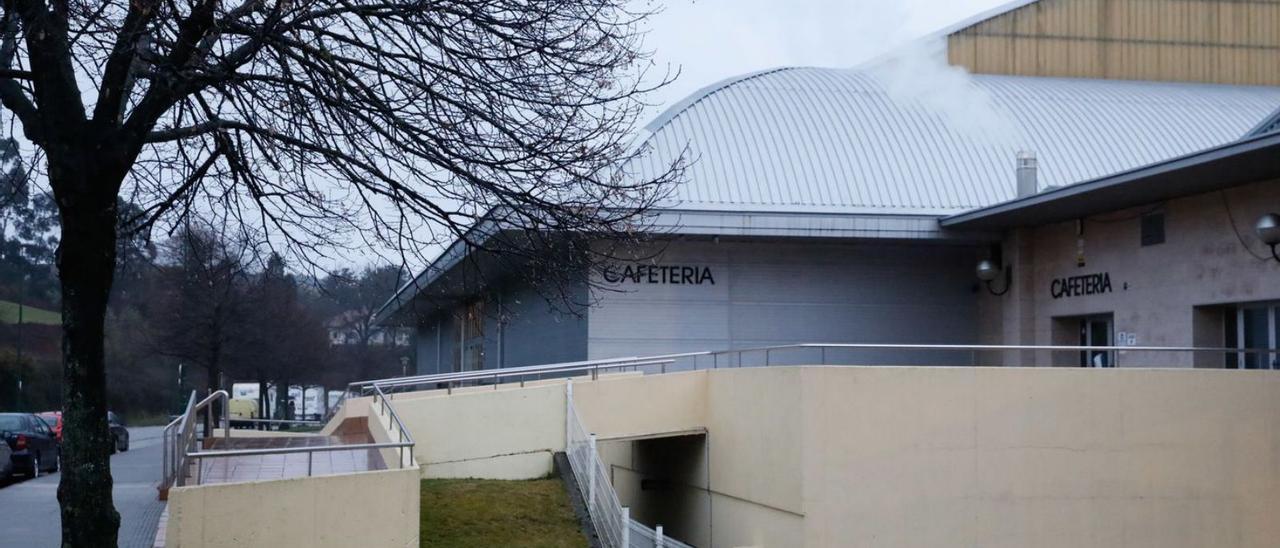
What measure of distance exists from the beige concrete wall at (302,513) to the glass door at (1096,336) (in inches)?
506

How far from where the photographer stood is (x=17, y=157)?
40.4 ft

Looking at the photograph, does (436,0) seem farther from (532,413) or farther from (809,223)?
(809,223)

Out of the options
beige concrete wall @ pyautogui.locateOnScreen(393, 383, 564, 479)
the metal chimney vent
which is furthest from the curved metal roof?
beige concrete wall @ pyautogui.locateOnScreen(393, 383, 564, 479)

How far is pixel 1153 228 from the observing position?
21.8 m

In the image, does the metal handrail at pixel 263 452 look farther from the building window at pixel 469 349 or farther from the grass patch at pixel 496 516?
the building window at pixel 469 349

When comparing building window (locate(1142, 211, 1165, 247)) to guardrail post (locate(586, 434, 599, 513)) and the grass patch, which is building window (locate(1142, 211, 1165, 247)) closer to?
guardrail post (locate(586, 434, 599, 513))

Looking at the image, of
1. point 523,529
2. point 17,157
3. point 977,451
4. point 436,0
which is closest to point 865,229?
point 977,451

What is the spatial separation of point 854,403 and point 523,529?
4.56 m

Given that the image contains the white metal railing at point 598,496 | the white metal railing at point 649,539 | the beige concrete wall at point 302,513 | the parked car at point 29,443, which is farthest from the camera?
the parked car at point 29,443

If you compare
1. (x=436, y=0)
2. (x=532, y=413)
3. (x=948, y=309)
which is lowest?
(x=532, y=413)

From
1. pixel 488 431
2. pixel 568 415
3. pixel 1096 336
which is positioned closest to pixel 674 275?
pixel 568 415

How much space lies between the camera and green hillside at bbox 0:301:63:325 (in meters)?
75.1

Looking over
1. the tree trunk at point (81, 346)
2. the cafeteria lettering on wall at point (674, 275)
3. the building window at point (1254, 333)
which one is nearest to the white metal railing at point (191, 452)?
the tree trunk at point (81, 346)

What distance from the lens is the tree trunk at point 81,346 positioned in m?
10.7
